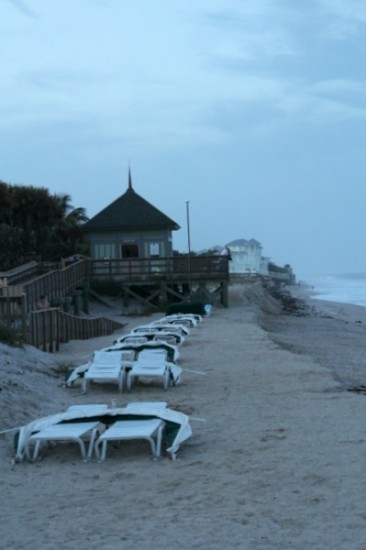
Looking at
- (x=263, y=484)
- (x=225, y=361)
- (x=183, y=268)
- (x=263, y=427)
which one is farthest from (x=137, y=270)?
(x=263, y=484)

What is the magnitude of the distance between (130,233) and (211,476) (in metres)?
33.3

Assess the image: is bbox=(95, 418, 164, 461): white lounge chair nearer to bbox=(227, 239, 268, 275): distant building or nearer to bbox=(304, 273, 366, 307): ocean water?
bbox=(304, 273, 366, 307): ocean water

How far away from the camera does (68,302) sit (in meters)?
31.6

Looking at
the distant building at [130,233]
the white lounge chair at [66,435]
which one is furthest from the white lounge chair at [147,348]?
the distant building at [130,233]

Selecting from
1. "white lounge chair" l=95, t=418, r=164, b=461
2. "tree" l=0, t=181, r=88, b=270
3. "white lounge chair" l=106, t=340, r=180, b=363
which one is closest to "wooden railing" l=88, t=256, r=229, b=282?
"tree" l=0, t=181, r=88, b=270

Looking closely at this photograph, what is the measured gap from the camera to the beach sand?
17.4ft

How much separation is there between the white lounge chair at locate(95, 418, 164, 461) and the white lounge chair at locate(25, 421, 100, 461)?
14 cm

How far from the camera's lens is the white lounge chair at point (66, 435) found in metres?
7.61

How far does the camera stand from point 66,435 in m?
7.66

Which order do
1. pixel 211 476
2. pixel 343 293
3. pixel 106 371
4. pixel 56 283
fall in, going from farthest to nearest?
pixel 343 293, pixel 56 283, pixel 106 371, pixel 211 476

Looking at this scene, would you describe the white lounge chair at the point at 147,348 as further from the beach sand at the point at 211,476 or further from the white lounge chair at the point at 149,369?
the beach sand at the point at 211,476

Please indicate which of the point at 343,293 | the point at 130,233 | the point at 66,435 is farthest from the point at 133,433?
the point at 343,293

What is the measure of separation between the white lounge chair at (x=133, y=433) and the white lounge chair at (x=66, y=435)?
14 centimetres

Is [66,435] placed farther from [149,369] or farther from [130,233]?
[130,233]
